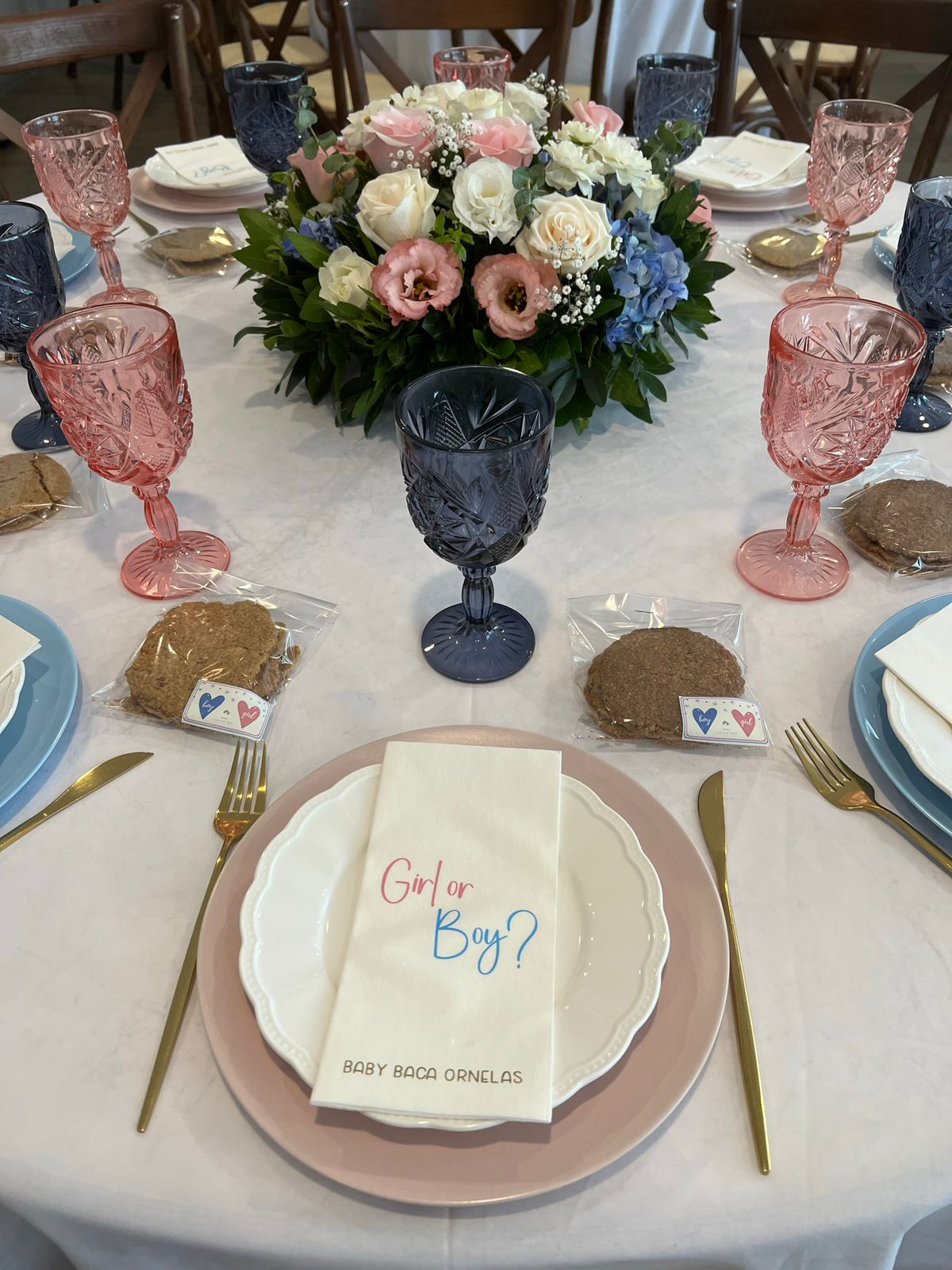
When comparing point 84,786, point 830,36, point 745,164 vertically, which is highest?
point 830,36

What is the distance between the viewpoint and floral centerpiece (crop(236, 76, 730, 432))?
879 mm

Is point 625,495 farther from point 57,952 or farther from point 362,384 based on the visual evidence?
point 57,952

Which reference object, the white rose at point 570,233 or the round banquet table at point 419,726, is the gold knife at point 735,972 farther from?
the white rose at point 570,233

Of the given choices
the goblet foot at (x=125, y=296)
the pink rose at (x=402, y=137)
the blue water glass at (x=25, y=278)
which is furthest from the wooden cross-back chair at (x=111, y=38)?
the pink rose at (x=402, y=137)

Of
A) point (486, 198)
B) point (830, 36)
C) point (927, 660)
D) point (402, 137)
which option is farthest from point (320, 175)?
Result: point (830, 36)

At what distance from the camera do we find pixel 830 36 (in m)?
1.71

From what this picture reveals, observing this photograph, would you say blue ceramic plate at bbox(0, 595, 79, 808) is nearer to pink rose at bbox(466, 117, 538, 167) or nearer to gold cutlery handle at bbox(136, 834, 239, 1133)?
gold cutlery handle at bbox(136, 834, 239, 1133)

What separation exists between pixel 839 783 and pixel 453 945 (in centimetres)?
31

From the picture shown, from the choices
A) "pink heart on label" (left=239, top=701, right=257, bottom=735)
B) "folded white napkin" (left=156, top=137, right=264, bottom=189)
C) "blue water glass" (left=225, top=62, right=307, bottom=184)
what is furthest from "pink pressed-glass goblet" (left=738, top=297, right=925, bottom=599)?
"folded white napkin" (left=156, top=137, right=264, bottom=189)

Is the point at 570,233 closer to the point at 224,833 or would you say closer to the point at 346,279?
the point at 346,279

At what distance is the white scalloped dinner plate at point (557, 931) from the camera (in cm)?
47

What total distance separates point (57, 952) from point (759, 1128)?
1.37 ft

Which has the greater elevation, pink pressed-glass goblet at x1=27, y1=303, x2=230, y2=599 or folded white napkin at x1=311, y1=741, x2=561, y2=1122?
pink pressed-glass goblet at x1=27, y1=303, x2=230, y2=599

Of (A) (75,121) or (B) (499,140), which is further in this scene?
(A) (75,121)
